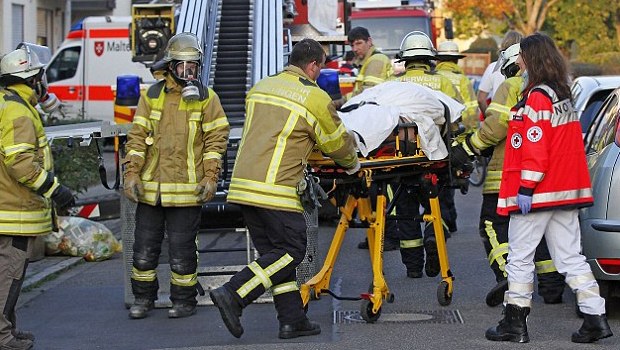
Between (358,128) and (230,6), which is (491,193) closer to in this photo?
(358,128)

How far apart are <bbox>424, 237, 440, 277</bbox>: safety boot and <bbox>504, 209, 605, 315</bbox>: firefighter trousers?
5.27 ft

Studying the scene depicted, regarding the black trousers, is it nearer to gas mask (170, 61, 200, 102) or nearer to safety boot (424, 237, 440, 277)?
gas mask (170, 61, 200, 102)

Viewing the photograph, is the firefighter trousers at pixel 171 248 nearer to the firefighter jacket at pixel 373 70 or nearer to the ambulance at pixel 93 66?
the firefighter jacket at pixel 373 70

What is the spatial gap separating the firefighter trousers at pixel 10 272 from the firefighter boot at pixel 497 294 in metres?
3.19

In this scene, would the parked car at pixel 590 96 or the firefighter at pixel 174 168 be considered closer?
the firefighter at pixel 174 168

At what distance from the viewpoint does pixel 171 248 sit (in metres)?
8.62

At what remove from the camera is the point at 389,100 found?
8625mm

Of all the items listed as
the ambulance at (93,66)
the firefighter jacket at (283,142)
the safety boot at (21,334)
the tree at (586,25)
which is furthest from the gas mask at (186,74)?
the tree at (586,25)

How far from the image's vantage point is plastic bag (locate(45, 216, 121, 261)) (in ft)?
38.2

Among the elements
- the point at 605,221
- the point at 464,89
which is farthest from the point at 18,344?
the point at 464,89

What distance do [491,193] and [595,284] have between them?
5.95 ft

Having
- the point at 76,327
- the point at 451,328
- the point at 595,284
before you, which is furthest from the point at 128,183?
the point at 595,284

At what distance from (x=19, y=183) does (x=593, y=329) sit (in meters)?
3.56

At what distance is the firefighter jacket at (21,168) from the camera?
295 inches
